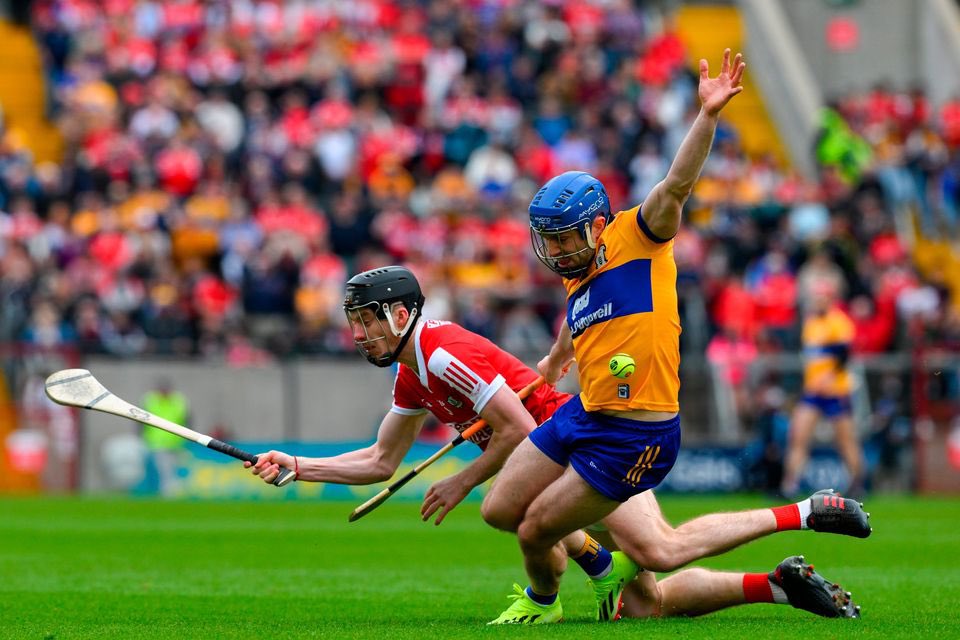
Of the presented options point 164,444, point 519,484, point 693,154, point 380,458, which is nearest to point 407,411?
point 380,458

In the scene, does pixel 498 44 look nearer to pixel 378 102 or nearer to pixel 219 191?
pixel 378 102

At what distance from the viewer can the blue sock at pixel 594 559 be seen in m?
8.77

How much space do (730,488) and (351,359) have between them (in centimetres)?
530

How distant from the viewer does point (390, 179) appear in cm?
2520

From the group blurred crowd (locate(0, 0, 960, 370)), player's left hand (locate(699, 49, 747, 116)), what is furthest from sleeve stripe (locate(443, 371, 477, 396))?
blurred crowd (locate(0, 0, 960, 370))

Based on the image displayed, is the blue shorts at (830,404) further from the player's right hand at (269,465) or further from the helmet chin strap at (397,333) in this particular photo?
the player's right hand at (269,465)

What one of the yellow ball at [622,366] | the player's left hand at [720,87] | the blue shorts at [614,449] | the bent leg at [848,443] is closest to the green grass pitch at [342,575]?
the bent leg at [848,443]

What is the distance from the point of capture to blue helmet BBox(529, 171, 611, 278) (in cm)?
826

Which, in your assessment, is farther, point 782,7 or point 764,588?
point 782,7

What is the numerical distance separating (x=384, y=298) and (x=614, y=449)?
4.76 feet

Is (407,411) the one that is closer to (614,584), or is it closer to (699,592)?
(614,584)

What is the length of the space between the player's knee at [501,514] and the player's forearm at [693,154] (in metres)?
1.82

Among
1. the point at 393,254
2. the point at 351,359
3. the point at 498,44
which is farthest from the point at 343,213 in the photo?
the point at 498,44

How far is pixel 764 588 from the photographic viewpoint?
8.58 m
